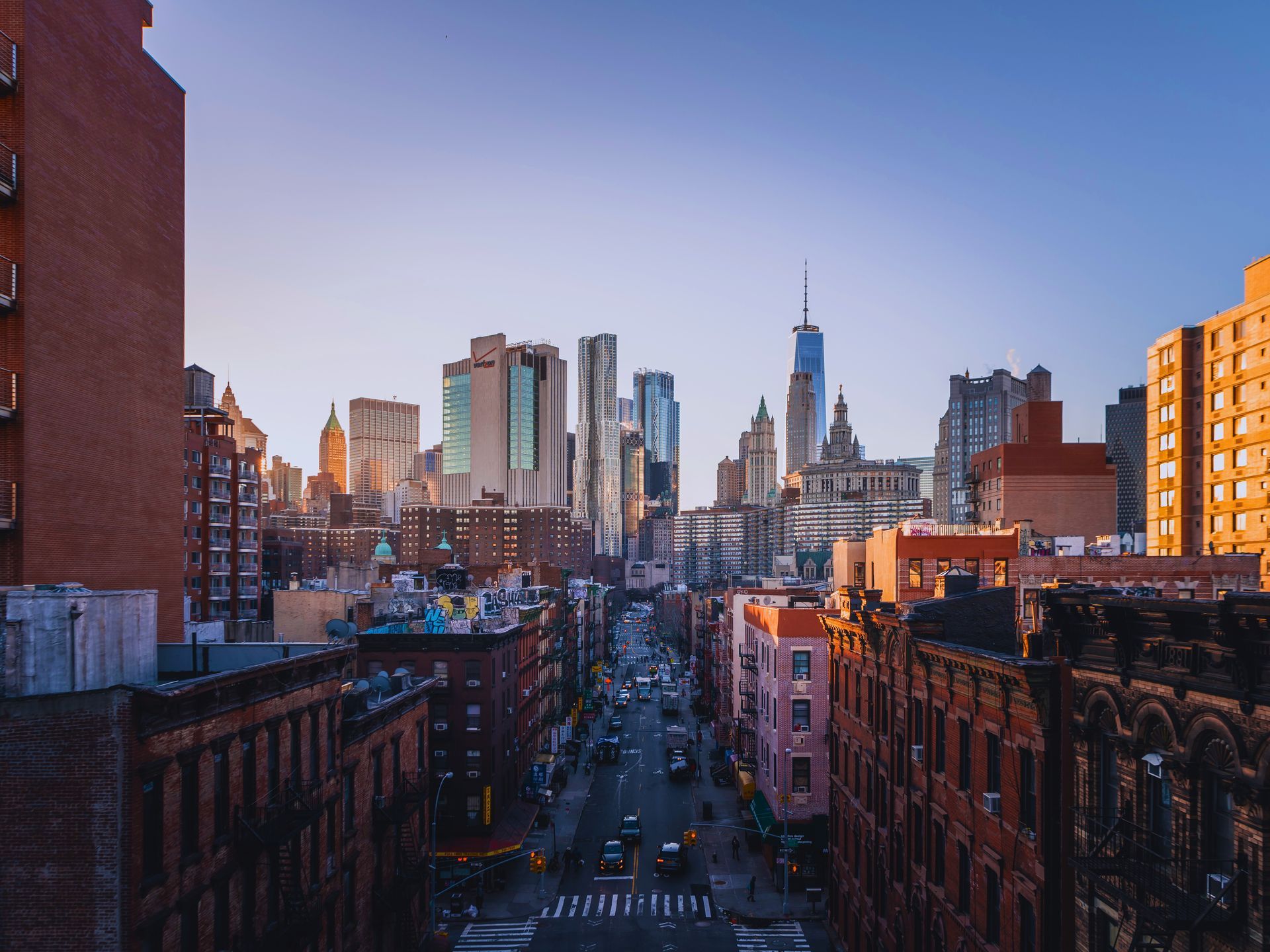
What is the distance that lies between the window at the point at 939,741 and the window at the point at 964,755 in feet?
5.57

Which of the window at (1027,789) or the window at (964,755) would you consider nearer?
the window at (1027,789)

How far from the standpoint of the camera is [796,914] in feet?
162

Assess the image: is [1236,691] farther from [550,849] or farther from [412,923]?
[550,849]

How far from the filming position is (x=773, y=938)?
45.9 m

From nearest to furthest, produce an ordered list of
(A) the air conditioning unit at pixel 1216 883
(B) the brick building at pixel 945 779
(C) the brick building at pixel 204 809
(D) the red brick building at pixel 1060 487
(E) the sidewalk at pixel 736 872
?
(A) the air conditioning unit at pixel 1216 883 < (C) the brick building at pixel 204 809 < (B) the brick building at pixel 945 779 < (E) the sidewalk at pixel 736 872 < (D) the red brick building at pixel 1060 487

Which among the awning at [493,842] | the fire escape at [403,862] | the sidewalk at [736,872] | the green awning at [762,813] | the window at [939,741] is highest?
the window at [939,741]

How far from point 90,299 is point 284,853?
839 inches

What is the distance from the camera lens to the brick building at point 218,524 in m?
79.9

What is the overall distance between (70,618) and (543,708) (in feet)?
233

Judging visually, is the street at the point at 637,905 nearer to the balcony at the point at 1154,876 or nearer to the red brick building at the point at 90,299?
the red brick building at the point at 90,299

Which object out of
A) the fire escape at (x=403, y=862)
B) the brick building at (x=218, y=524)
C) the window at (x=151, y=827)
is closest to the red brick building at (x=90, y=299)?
the fire escape at (x=403, y=862)

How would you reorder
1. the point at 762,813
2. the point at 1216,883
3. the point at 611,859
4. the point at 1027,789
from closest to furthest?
the point at 1216,883, the point at 1027,789, the point at 611,859, the point at 762,813

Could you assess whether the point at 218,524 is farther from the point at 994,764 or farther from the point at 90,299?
the point at 994,764

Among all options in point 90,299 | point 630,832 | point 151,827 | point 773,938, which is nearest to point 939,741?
point 773,938
